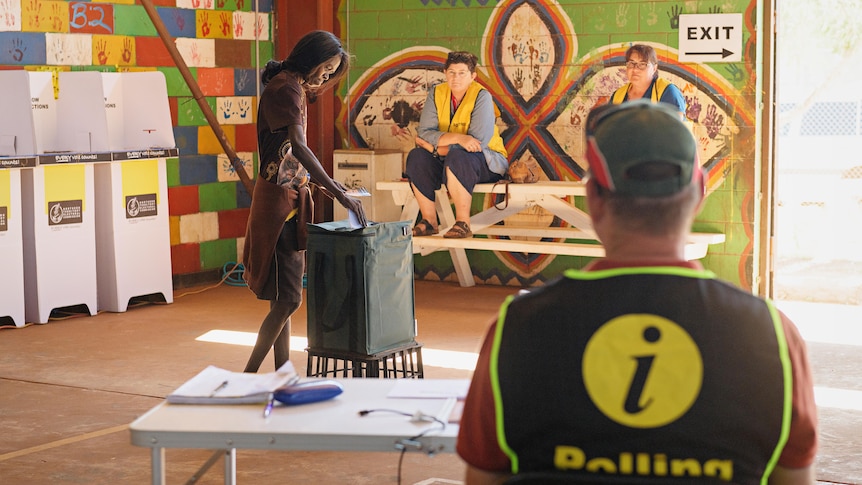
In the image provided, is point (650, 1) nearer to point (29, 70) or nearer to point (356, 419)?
point (29, 70)

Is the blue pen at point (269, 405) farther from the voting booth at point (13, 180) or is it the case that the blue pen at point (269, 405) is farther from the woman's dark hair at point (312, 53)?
the voting booth at point (13, 180)

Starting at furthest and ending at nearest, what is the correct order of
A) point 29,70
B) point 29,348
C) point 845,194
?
point 845,194 → point 29,70 → point 29,348

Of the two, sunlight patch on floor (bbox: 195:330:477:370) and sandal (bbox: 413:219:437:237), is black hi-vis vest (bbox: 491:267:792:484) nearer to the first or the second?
sunlight patch on floor (bbox: 195:330:477:370)

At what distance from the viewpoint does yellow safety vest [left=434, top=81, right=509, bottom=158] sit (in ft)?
24.5

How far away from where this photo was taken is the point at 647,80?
6832 millimetres

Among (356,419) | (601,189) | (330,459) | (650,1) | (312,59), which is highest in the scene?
(650,1)

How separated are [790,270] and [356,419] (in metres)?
7.36

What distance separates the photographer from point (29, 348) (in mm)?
6121

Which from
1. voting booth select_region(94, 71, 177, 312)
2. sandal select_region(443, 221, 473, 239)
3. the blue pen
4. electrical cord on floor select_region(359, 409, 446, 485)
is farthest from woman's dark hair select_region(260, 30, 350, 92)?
sandal select_region(443, 221, 473, 239)

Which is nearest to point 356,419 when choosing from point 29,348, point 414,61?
point 29,348

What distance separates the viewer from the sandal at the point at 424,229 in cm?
758

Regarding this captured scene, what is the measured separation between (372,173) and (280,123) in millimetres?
3711

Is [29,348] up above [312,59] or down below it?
below

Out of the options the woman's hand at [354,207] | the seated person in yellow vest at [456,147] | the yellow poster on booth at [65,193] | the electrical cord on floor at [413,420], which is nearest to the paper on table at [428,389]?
the electrical cord on floor at [413,420]
